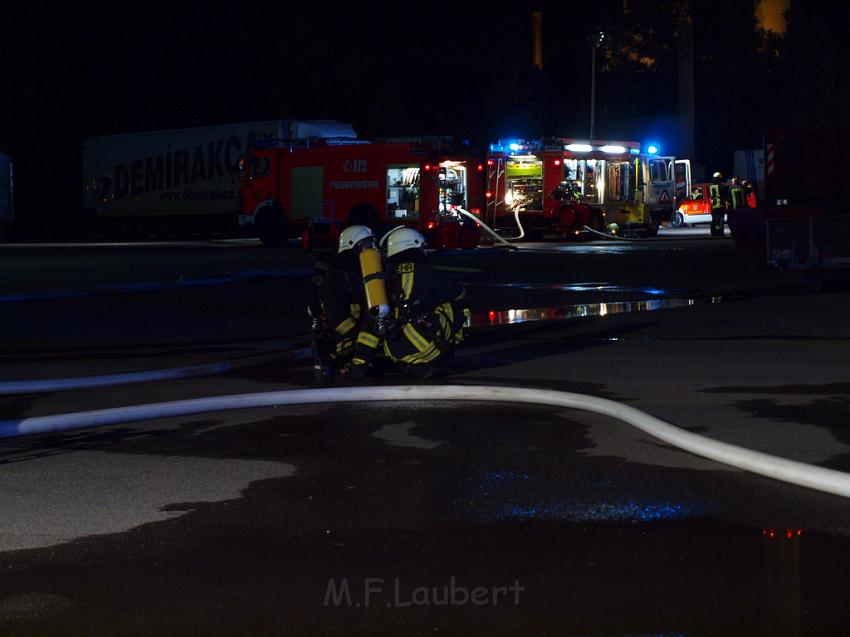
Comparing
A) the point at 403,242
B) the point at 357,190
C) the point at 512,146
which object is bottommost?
the point at 403,242

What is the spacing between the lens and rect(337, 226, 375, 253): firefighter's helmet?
34.3 feet

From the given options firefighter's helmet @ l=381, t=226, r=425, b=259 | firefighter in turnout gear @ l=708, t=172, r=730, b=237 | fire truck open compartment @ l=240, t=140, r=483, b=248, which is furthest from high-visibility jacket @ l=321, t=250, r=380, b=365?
firefighter in turnout gear @ l=708, t=172, r=730, b=237

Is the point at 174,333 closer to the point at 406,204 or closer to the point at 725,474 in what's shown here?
the point at 725,474

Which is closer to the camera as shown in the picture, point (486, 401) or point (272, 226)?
point (486, 401)

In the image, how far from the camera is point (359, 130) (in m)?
58.7

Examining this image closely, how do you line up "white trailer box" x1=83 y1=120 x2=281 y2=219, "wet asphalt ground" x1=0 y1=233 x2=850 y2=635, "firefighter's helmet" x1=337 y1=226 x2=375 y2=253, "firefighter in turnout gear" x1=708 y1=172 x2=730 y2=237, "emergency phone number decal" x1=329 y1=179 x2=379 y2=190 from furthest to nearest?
1. "white trailer box" x1=83 y1=120 x2=281 y2=219
2. "firefighter in turnout gear" x1=708 y1=172 x2=730 y2=237
3. "emergency phone number decal" x1=329 y1=179 x2=379 y2=190
4. "firefighter's helmet" x1=337 y1=226 x2=375 y2=253
5. "wet asphalt ground" x1=0 y1=233 x2=850 y2=635

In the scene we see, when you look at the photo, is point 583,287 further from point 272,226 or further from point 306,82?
point 306,82

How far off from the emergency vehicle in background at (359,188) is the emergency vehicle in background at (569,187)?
183cm

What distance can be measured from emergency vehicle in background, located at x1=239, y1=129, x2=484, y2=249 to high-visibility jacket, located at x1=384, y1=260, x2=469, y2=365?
21137 mm

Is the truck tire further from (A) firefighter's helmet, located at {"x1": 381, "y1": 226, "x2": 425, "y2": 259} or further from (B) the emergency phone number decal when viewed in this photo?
(A) firefighter's helmet, located at {"x1": 381, "y1": 226, "x2": 425, "y2": 259}

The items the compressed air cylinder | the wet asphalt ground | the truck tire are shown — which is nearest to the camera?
the wet asphalt ground

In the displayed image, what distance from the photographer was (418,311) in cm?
1032

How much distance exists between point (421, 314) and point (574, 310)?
20.4 ft

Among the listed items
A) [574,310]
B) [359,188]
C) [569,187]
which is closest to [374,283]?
[574,310]
